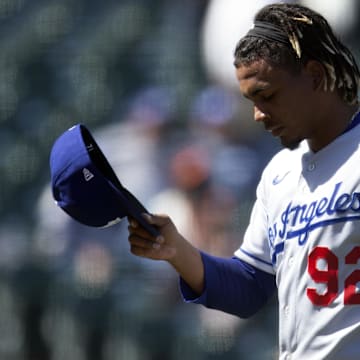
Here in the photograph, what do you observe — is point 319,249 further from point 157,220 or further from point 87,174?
point 87,174

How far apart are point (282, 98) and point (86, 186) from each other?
443 millimetres

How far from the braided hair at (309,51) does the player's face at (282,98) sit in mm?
20

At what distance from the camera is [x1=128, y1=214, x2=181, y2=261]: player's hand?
2.08 meters

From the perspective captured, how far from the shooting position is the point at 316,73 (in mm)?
2023

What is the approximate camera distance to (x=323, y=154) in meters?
2.04

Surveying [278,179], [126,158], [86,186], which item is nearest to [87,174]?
[86,186]

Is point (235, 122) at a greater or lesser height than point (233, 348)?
greater

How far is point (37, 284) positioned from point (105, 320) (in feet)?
1.20

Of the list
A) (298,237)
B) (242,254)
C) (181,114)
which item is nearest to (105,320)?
(181,114)

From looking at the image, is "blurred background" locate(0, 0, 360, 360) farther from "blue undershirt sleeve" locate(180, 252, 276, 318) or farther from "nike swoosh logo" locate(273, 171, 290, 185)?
"nike swoosh logo" locate(273, 171, 290, 185)

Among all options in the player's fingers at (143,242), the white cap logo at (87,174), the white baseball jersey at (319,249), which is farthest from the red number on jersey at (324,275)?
the white cap logo at (87,174)

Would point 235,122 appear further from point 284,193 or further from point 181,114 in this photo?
point 284,193

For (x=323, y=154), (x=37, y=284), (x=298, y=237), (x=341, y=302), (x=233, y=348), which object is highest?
(x=323, y=154)

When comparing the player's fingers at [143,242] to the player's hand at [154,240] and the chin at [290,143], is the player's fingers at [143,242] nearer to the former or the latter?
the player's hand at [154,240]
